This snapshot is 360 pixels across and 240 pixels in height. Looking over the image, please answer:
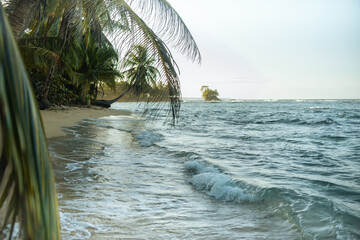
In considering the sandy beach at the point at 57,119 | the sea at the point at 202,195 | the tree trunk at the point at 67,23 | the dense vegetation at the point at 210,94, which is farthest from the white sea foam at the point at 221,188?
the dense vegetation at the point at 210,94

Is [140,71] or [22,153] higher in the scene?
[140,71]

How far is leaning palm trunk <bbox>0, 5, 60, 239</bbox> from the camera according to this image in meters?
0.55

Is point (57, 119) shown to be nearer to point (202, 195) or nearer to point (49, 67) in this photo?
point (49, 67)

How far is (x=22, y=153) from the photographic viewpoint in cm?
57

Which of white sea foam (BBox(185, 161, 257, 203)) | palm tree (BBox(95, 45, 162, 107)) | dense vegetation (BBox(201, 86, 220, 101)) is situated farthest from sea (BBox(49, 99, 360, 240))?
dense vegetation (BBox(201, 86, 220, 101))

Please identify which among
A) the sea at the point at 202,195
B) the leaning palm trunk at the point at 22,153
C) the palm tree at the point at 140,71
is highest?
the palm tree at the point at 140,71

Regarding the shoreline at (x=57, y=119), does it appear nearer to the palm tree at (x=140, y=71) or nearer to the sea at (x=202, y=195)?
the sea at (x=202, y=195)

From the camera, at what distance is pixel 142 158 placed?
269 inches

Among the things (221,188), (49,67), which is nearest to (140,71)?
(221,188)

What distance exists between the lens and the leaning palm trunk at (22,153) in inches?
21.6

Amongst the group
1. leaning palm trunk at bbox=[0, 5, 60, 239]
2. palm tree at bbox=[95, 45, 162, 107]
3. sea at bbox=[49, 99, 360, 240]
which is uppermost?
palm tree at bbox=[95, 45, 162, 107]

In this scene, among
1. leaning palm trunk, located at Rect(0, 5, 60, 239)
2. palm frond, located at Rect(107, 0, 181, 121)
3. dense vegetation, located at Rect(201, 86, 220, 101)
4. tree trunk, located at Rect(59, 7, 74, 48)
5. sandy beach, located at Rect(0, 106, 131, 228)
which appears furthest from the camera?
dense vegetation, located at Rect(201, 86, 220, 101)

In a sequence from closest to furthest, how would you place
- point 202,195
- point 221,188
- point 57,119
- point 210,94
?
point 202,195 → point 221,188 → point 57,119 → point 210,94

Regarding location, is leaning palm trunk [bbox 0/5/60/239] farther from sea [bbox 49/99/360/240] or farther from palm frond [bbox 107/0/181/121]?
palm frond [bbox 107/0/181/121]
